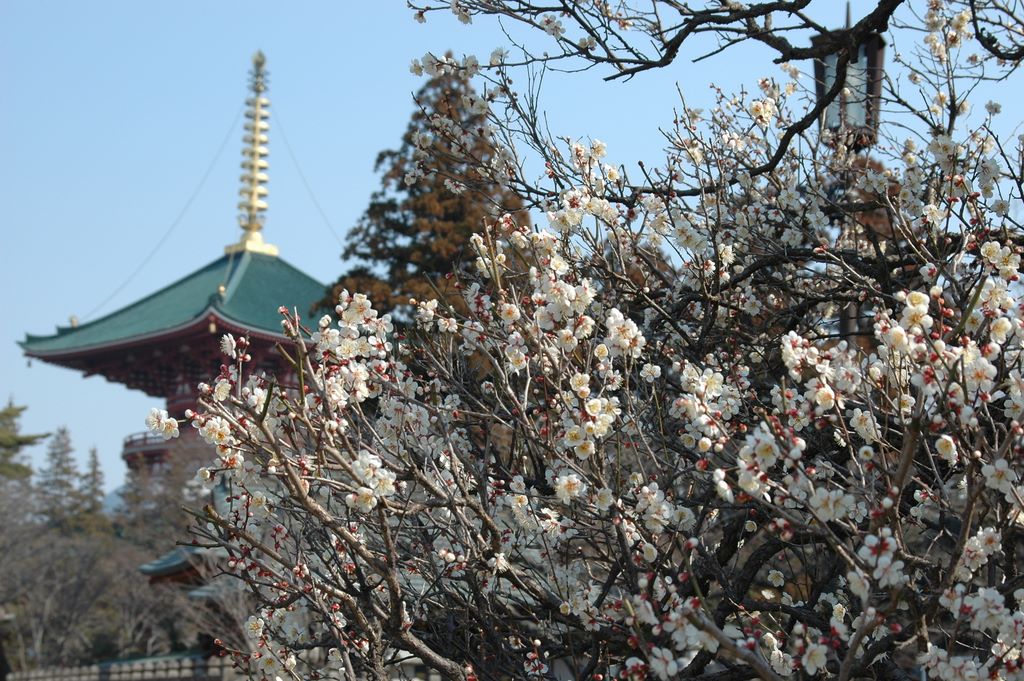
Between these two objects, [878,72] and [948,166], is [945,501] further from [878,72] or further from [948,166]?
[878,72]

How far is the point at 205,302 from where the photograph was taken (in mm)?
33844

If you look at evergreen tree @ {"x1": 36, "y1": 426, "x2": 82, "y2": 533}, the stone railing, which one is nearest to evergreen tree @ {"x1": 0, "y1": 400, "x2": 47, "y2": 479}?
evergreen tree @ {"x1": 36, "y1": 426, "x2": 82, "y2": 533}

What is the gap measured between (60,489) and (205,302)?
1506cm

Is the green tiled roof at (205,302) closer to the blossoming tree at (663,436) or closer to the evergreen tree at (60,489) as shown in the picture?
the evergreen tree at (60,489)

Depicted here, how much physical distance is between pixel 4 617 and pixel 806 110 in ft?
78.0

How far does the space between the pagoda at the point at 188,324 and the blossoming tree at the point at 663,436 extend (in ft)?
85.7

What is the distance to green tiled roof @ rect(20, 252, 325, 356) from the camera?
31547 millimetres

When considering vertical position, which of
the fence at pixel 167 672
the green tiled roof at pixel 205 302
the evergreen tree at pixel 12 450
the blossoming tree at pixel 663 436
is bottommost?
the fence at pixel 167 672

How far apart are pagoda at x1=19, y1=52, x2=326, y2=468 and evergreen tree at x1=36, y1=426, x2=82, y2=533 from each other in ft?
13.8

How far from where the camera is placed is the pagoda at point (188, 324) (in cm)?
3150

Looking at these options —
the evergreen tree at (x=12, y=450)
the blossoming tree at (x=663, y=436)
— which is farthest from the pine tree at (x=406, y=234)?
the evergreen tree at (x=12, y=450)

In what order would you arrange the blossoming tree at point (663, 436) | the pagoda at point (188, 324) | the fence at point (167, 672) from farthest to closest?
the pagoda at point (188, 324)
the fence at point (167, 672)
the blossoming tree at point (663, 436)

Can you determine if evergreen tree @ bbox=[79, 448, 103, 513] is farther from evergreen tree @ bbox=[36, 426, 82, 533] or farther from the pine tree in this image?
the pine tree

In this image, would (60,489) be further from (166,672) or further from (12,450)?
(166,672)
